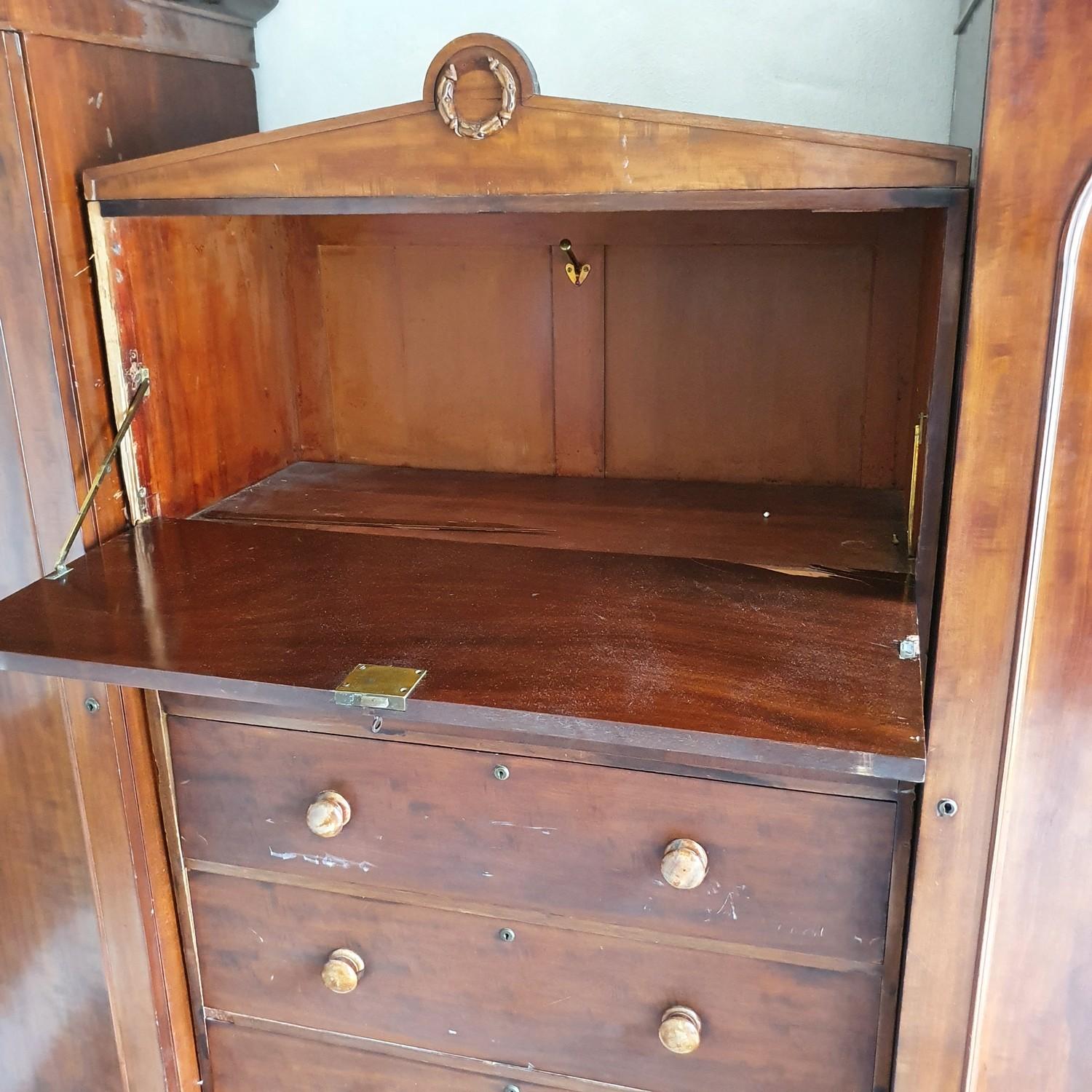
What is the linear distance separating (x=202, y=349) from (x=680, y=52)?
2.26 feet

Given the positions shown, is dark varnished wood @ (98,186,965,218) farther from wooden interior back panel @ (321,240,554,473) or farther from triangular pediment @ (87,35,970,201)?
wooden interior back panel @ (321,240,554,473)

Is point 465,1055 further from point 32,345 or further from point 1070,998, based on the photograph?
point 32,345

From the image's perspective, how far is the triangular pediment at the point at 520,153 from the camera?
84 cm

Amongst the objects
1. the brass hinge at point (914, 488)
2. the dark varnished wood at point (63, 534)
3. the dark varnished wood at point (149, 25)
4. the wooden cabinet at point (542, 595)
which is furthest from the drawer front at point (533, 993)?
the dark varnished wood at point (149, 25)

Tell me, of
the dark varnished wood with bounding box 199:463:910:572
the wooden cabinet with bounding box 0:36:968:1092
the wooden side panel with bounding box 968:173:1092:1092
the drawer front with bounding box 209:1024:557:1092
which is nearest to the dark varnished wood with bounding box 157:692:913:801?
the wooden cabinet with bounding box 0:36:968:1092

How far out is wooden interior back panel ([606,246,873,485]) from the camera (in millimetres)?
1270

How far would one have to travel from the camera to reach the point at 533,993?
3.37 ft

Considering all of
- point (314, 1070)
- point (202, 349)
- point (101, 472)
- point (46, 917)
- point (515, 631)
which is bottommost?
point (314, 1070)

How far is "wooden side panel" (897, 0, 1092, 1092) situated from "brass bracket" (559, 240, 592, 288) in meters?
0.64

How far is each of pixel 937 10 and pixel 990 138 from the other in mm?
545

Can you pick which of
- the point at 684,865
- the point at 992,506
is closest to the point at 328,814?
the point at 684,865

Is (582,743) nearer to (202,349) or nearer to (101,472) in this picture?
(101,472)

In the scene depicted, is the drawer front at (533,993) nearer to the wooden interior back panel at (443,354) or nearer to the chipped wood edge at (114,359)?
the chipped wood edge at (114,359)

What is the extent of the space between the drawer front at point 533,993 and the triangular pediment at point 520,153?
0.70 m
